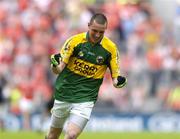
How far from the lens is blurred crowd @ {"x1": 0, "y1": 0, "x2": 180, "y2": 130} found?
23953mm

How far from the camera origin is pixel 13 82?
2439 centimetres

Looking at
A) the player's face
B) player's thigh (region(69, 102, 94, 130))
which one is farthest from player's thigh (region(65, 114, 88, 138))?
the player's face

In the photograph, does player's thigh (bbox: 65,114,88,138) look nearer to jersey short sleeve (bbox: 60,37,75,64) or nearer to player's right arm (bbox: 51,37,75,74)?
player's right arm (bbox: 51,37,75,74)

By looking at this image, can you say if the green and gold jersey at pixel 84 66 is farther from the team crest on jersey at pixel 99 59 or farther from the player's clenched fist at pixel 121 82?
the player's clenched fist at pixel 121 82

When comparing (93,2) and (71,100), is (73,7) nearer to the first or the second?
(93,2)

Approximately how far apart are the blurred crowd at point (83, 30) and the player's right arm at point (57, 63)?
36.5 ft

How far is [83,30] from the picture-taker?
25.5m

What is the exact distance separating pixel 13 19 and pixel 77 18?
7.11 feet

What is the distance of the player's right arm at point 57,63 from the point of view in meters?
11.3

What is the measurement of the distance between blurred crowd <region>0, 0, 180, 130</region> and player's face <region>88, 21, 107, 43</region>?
11.2m

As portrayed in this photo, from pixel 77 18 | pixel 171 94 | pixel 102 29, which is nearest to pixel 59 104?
pixel 102 29

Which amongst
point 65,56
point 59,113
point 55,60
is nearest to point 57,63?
point 55,60

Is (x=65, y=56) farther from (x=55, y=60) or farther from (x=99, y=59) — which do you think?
(x=99, y=59)

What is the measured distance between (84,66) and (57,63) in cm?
63
